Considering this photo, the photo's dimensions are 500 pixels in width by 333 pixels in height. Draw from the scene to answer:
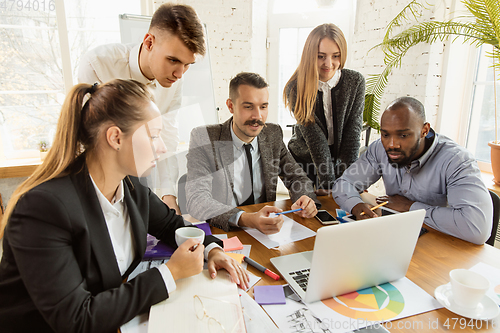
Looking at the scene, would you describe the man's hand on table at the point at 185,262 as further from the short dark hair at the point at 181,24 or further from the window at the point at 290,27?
the window at the point at 290,27

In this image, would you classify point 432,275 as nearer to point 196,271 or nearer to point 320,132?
point 196,271

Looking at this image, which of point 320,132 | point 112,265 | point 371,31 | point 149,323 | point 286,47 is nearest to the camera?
point 149,323

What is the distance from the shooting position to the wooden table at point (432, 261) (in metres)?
0.68

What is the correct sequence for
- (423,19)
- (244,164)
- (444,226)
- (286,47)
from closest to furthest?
(444,226) → (244,164) → (423,19) → (286,47)

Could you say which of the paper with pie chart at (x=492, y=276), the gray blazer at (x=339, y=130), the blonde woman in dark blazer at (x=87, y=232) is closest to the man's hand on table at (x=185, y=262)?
the blonde woman in dark blazer at (x=87, y=232)

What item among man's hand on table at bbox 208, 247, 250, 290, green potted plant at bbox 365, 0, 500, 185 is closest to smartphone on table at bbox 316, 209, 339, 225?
man's hand on table at bbox 208, 247, 250, 290

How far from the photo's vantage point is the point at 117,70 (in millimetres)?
1333

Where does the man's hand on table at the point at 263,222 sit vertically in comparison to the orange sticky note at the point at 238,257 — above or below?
above

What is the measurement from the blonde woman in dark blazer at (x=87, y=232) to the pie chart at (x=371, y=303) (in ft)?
0.84

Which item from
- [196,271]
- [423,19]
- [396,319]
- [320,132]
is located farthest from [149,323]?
[423,19]

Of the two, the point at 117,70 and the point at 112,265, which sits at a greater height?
the point at 117,70

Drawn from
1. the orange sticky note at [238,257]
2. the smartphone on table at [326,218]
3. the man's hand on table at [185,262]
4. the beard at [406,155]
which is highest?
the beard at [406,155]

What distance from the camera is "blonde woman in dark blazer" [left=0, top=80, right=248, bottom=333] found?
2.10 feet

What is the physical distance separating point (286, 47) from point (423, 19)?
135cm
